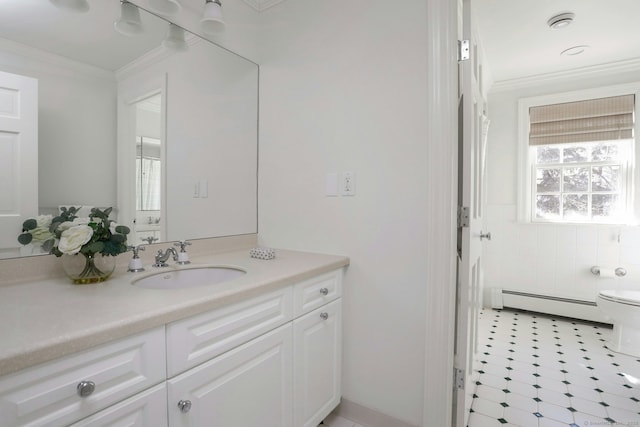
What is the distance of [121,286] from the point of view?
0.99 m

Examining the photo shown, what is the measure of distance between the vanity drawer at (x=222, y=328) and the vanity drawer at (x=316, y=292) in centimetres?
5

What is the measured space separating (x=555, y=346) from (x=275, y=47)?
294cm

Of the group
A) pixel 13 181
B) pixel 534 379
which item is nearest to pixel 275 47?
pixel 13 181

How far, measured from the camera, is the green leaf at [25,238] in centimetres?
102

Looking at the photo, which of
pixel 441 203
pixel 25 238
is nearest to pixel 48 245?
pixel 25 238

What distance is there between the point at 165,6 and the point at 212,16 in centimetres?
19

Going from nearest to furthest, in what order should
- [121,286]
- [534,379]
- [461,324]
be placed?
1. [121,286]
2. [461,324]
3. [534,379]

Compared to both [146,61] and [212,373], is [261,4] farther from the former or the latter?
[212,373]

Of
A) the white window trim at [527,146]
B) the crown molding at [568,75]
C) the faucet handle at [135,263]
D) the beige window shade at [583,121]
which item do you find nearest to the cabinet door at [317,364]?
the faucet handle at [135,263]

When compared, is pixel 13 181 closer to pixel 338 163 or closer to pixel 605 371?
pixel 338 163

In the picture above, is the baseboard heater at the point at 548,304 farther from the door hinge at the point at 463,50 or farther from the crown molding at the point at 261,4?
the crown molding at the point at 261,4

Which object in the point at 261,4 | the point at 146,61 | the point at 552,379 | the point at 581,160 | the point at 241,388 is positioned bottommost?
the point at 552,379

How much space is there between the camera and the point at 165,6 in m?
1.34

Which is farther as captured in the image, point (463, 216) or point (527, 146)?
point (527, 146)
